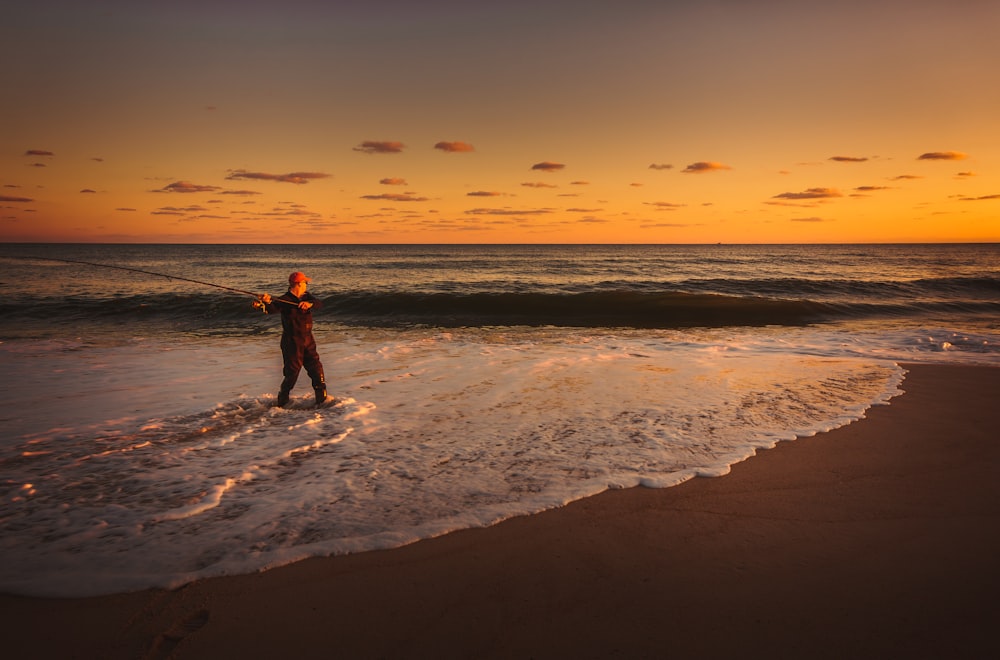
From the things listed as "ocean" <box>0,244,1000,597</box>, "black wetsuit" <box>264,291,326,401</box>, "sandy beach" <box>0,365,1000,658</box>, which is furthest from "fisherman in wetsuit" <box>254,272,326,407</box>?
"sandy beach" <box>0,365,1000,658</box>

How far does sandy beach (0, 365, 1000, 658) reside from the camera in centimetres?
283

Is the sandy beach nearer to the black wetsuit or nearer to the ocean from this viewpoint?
the ocean

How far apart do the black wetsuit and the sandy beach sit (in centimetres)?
462

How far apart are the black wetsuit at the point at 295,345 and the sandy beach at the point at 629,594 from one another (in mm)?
4619

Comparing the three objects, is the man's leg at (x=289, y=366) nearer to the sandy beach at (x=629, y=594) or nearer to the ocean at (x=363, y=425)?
the ocean at (x=363, y=425)

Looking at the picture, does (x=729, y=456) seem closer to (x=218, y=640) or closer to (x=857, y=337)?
(x=218, y=640)

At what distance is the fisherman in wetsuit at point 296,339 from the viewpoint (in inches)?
309

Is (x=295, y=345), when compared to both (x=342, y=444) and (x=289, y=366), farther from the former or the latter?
(x=342, y=444)

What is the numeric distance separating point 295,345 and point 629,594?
6.18 meters

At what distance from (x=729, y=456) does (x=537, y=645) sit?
3535 mm

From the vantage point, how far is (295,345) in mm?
7891

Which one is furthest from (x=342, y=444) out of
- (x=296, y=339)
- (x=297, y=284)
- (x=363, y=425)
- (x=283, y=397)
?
(x=297, y=284)

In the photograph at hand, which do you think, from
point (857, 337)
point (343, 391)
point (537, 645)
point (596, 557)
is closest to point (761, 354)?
point (857, 337)

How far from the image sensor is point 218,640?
2.87 metres
